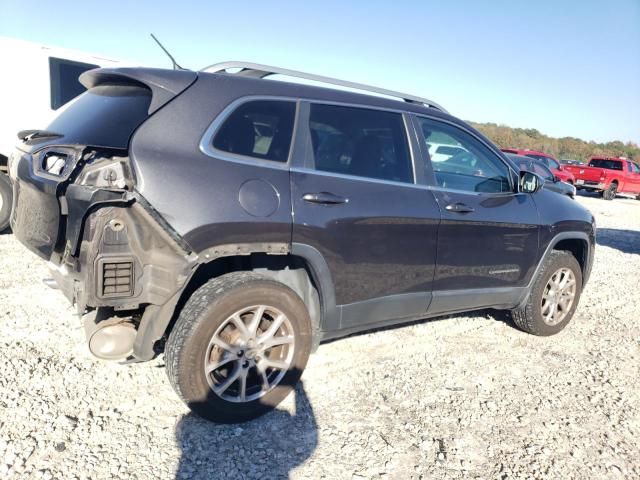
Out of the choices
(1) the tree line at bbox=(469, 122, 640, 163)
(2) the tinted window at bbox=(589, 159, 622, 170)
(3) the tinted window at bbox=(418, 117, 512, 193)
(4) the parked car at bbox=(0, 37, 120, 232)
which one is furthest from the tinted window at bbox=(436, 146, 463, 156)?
(1) the tree line at bbox=(469, 122, 640, 163)

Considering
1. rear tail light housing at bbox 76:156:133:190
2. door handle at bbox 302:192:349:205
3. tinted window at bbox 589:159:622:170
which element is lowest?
door handle at bbox 302:192:349:205

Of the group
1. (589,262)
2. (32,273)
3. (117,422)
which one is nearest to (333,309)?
(117,422)

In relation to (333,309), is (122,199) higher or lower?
higher

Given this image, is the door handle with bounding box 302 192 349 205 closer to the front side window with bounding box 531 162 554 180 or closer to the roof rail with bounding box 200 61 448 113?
the roof rail with bounding box 200 61 448 113

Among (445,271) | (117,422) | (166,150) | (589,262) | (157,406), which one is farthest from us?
(589,262)

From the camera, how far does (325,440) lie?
2.67 m

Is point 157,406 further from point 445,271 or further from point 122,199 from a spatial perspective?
point 445,271

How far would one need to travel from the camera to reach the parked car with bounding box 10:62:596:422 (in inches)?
94.5

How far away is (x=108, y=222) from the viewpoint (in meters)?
2.34

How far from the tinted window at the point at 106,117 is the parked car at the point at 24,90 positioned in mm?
3354

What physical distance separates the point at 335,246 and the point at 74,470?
169cm

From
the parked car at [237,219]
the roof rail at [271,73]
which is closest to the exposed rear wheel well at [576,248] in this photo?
the parked car at [237,219]

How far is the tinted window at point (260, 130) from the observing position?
8.58ft

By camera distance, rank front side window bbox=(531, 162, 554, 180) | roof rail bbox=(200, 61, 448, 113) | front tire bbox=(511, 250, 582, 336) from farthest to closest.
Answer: front side window bbox=(531, 162, 554, 180)
front tire bbox=(511, 250, 582, 336)
roof rail bbox=(200, 61, 448, 113)
